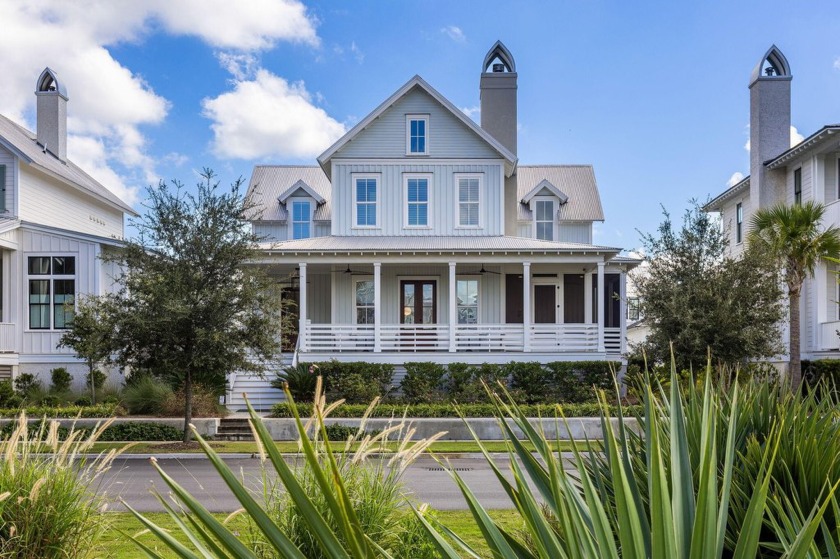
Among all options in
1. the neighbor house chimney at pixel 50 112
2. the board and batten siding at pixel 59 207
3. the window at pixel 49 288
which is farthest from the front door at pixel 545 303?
the neighbor house chimney at pixel 50 112

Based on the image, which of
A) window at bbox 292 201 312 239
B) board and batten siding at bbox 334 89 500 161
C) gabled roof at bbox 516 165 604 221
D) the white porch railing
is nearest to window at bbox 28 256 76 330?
the white porch railing

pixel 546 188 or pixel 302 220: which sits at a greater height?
pixel 546 188

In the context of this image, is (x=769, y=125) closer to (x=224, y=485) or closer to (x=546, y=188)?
(x=546, y=188)

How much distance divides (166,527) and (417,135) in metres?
20.9

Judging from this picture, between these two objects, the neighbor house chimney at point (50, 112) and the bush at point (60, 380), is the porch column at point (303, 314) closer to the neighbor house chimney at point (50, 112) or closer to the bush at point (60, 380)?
the bush at point (60, 380)

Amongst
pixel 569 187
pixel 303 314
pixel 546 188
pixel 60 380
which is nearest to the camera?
pixel 60 380

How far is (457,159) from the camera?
1074 inches

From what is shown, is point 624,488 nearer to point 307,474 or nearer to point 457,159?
point 307,474

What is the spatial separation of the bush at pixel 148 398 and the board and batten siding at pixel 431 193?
961 cm

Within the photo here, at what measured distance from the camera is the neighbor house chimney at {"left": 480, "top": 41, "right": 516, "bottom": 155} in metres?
29.8

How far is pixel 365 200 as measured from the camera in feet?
89.8

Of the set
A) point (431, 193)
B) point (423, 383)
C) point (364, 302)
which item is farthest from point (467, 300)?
point (423, 383)

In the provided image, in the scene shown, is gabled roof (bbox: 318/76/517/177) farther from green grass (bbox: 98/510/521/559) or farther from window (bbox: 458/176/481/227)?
green grass (bbox: 98/510/521/559)

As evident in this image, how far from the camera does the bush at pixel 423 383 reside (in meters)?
21.7
